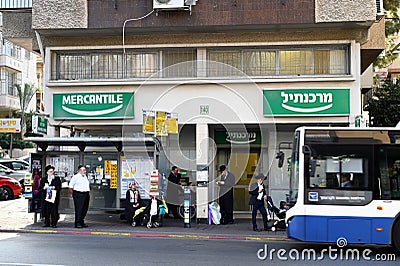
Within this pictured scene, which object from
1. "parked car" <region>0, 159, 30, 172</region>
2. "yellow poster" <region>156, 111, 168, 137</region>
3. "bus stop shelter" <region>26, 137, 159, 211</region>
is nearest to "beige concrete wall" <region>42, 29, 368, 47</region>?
"yellow poster" <region>156, 111, 168, 137</region>

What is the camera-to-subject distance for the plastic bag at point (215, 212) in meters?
18.0

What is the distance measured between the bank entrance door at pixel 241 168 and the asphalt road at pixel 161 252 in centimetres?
575

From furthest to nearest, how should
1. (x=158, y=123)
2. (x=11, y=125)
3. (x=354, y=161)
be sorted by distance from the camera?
(x=11, y=125), (x=158, y=123), (x=354, y=161)

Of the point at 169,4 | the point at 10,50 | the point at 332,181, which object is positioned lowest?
the point at 332,181

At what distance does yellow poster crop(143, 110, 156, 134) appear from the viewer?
54.2ft

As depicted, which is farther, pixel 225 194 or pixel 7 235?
pixel 225 194

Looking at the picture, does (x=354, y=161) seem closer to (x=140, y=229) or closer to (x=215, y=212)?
(x=215, y=212)

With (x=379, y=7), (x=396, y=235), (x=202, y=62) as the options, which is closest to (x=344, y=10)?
(x=379, y=7)

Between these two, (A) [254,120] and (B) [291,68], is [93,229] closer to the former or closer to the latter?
(A) [254,120]

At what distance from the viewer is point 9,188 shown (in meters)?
25.7

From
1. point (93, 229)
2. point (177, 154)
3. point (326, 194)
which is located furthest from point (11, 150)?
point (326, 194)

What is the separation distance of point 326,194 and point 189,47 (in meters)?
8.20

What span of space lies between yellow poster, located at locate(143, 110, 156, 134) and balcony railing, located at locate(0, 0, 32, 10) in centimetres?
620

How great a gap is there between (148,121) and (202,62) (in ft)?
11.3
